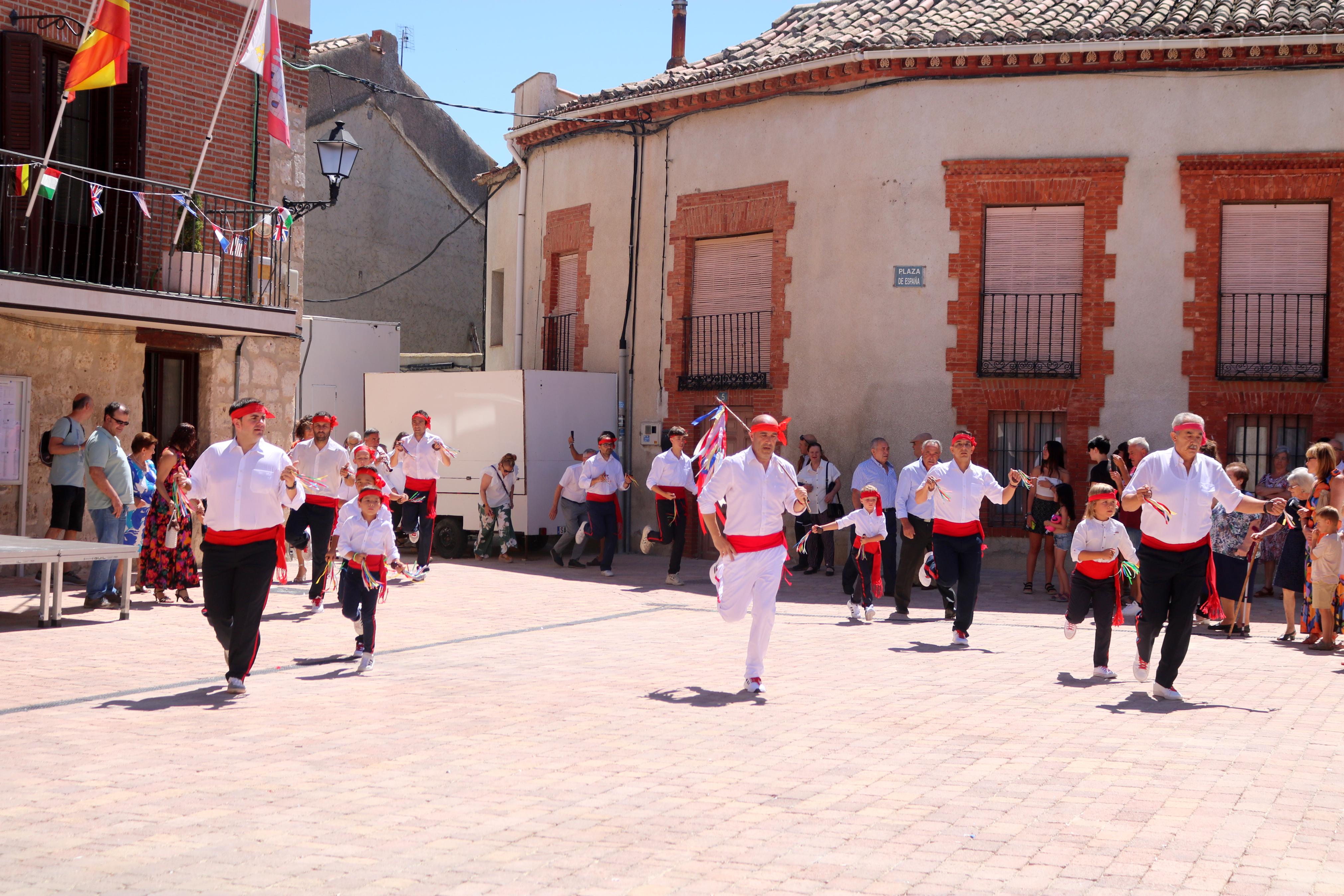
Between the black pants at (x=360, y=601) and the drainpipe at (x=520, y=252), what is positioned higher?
the drainpipe at (x=520, y=252)

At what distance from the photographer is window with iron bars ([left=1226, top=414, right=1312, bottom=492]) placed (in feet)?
57.8

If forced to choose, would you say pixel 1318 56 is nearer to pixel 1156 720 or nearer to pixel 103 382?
pixel 1156 720

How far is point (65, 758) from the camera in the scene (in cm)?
629

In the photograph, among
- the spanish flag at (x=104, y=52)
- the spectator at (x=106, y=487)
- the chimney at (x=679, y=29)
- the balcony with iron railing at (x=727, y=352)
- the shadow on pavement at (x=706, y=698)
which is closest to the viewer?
the shadow on pavement at (x=706, y=698)

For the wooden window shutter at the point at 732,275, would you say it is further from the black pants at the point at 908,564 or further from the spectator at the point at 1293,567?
the spectator at the point at 1293,567

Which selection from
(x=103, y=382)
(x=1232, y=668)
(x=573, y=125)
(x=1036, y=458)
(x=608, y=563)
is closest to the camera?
(x=1232, y=668)

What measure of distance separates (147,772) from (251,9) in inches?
438

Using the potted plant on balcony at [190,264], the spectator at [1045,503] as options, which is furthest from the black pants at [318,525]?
the spectator at [1045,503]

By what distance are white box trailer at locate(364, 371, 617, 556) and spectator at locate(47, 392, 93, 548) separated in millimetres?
7647

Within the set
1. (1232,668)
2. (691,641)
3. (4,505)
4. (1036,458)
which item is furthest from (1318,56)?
(4,505)

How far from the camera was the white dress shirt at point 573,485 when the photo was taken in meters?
17.9

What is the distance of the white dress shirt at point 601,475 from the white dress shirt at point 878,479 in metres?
3.25

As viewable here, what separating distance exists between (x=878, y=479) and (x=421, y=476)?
16.8 ft

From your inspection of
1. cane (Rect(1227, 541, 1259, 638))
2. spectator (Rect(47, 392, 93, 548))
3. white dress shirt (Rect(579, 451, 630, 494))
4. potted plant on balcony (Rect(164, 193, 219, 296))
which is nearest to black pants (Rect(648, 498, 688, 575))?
white dress shirt (Rect(579, 451, 630, 494))
